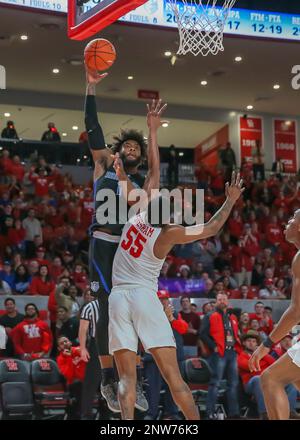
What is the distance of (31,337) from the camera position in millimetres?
11398

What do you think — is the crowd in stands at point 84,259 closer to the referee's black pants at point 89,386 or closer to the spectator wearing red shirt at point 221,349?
the spectator wearing red shirt at point 221,349

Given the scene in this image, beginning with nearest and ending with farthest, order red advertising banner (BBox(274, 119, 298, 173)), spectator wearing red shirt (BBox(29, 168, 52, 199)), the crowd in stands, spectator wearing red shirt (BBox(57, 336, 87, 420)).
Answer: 1. spectator wearing red shirt (BBox(57, 336, 87, 420))
2. the crowd in stands
3. spectator wearing red shirt (BBox(29, 168, 52, 199))
4. red advertising banner (BBox(274, 119, 298, 173))

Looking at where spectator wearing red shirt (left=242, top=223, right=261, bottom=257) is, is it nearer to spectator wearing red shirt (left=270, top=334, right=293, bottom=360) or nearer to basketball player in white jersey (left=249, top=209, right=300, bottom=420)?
spectator wearing red shirt (left=270, top=334, right=293, bottom=360)

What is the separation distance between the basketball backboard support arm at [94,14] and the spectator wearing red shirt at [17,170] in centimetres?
983

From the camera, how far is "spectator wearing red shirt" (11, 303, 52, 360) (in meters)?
11.4

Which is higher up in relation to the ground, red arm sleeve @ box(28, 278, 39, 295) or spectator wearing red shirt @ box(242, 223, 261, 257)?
spectator wearing red shirt @ box(242, 223, 261, 257)

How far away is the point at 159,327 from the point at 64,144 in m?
14.4

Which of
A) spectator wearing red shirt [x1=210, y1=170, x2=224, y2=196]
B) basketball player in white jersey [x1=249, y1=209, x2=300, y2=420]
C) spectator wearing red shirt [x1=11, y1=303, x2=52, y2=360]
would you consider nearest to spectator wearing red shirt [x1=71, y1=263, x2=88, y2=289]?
spectator wearing red shirt [x1=11, y1=303, x2=52, y2=360]

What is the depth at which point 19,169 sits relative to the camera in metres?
17.7

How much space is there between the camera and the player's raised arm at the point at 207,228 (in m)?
6.04

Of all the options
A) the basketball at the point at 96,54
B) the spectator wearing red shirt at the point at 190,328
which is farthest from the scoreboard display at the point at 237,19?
the basketball at the point at 96,54

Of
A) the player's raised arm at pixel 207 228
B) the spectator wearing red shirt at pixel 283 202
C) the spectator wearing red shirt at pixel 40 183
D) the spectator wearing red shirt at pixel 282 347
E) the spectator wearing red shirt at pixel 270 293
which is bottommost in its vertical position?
the spectator wearing red shirt at pixel 282 347

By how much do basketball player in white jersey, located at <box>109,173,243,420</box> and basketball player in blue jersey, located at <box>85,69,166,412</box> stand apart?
0.86 feet
